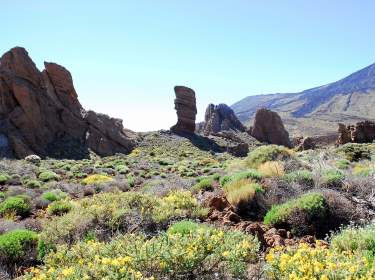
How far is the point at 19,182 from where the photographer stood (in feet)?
75.0

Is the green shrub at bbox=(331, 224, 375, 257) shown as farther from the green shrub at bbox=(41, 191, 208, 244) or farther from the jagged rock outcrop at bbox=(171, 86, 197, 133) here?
the jagged rock outcrop at bbox=(171, 86, 197, 133)

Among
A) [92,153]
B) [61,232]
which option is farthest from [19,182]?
[92,153]

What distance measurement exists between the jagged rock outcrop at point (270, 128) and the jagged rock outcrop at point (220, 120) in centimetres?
Answer: 793

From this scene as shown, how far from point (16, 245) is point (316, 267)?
A: 20.7 ft

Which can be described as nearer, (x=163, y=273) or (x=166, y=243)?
(x=163, y=273)

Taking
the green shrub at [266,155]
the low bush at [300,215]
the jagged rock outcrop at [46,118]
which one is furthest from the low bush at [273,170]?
the jagged rock outcrop at [46,118]

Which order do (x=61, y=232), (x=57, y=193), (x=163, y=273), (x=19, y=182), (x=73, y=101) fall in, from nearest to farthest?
(x=163, y=273) < (x=61, y=232) < (x=57, y=193) < (x=19, y=182) < (x=73, y=101)

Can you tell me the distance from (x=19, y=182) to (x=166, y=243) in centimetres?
1863

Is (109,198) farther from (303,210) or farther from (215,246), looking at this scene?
(215,246)

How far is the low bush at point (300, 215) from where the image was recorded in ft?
30.8

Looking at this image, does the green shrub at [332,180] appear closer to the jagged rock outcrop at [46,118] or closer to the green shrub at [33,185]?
the green shrub at [33,185]

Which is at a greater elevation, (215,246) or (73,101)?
(73,101)

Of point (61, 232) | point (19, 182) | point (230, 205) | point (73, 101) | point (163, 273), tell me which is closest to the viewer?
point (163, 273)

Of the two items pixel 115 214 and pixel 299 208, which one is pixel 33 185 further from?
pixel 299 208
